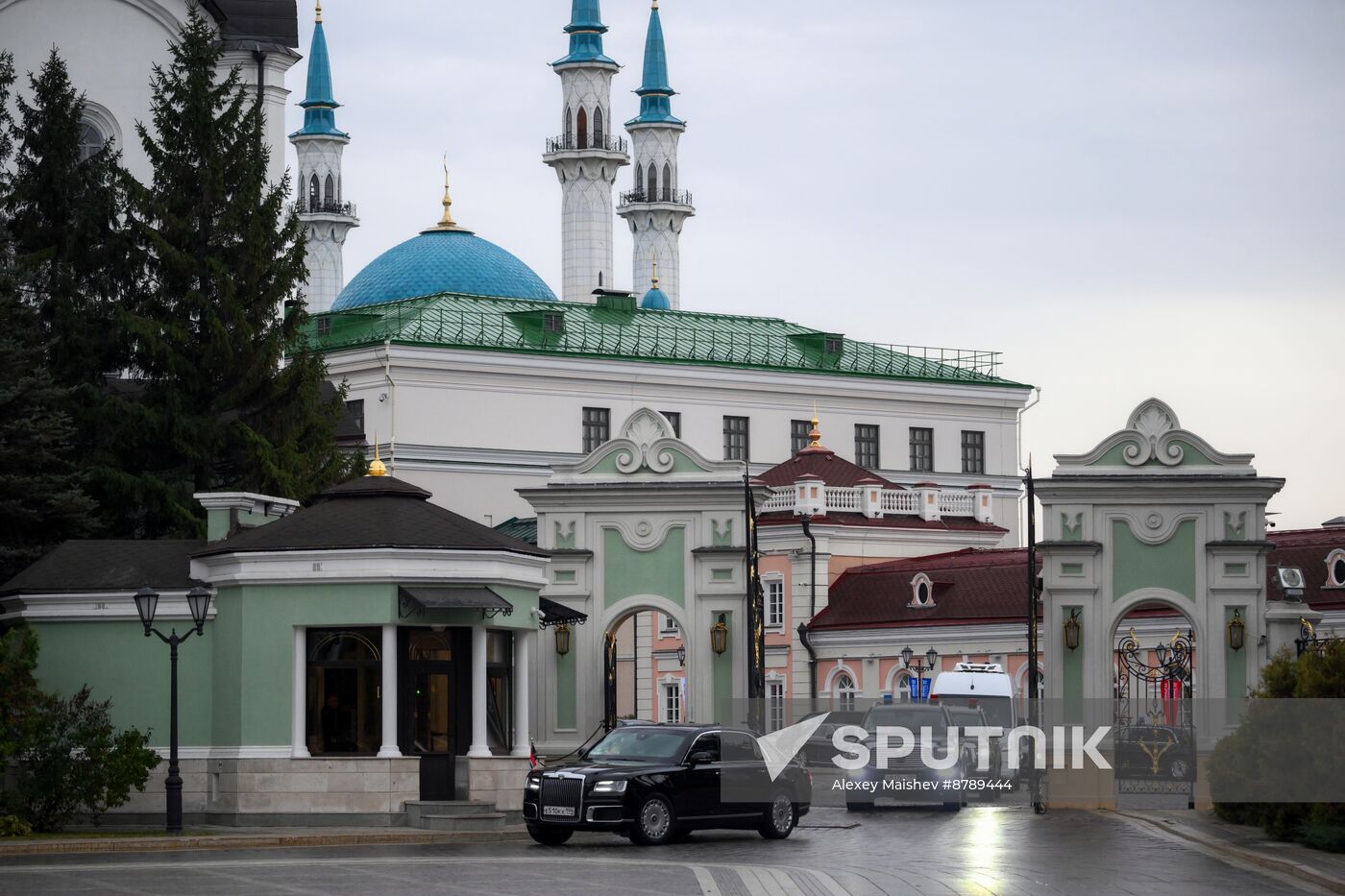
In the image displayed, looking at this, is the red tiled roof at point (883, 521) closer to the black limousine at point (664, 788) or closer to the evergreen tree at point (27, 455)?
the evergreen tree at point (27, 455)

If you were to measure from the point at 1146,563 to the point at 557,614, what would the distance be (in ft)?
40.2

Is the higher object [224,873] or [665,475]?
[665,475]

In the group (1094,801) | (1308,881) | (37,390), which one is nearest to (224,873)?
(1308,881)

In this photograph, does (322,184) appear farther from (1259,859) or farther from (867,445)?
(1259,859)

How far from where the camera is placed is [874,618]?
66.7 metres

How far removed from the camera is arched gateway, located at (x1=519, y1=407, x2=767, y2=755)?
166 feet

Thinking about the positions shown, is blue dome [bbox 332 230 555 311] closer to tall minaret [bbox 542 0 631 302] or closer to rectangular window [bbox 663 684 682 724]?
tall minaret [bbox 542 0 631 302]

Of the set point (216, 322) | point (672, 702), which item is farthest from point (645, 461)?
point (672, 702)

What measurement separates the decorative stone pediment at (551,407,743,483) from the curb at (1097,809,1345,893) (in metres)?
17.4

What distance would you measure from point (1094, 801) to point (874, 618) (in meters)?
26.5

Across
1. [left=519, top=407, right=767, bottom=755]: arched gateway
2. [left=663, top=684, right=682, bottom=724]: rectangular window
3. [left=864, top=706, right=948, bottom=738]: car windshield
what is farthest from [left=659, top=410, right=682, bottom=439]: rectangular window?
[left=864, top=706, right=948, bottom=738]: car windshield

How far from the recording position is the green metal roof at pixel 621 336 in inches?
3346

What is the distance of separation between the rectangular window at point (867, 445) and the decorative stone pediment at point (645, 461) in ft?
135

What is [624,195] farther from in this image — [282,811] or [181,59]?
[282,811]
